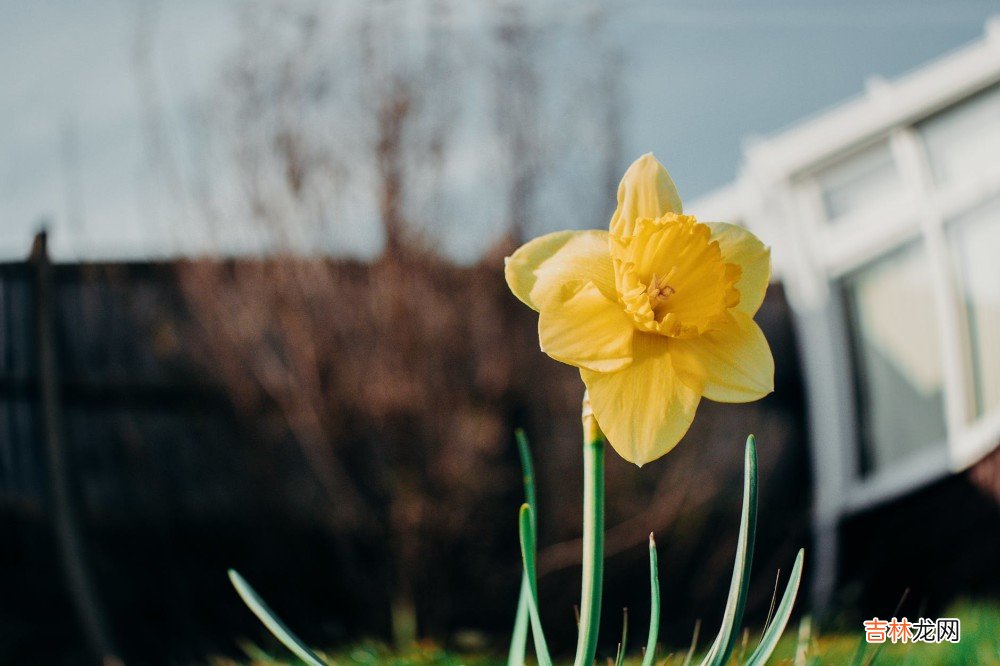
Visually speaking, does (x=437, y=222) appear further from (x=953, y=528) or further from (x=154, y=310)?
(x=953, y=528)

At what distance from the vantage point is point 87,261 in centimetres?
333

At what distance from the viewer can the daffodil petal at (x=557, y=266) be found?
63cm

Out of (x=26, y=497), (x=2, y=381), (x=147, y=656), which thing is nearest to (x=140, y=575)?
(x=147, y=656)

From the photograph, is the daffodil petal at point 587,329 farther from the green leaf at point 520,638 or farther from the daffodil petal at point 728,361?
the green leaf at point 520,638

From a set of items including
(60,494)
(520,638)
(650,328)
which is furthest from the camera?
(60,494)

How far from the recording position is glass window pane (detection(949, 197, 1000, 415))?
385 centimetres

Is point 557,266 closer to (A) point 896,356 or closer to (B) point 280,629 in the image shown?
(B) point 280,629

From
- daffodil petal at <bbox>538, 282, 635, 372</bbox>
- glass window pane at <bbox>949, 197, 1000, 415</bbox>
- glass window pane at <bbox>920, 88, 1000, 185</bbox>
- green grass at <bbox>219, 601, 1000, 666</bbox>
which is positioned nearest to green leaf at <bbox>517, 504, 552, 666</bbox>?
daffodil petal at <bbox>538, 282, 635, 372</bbox>

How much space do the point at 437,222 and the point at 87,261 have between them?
4.97ft

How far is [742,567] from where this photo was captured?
0.65 metres

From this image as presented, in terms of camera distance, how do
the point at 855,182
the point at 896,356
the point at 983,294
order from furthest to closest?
1. the point at 855,182
2. the point at 896,356
3. the point at 983,294

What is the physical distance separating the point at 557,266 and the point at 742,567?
11.2 inches

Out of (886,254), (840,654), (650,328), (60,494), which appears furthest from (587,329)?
(886,254)

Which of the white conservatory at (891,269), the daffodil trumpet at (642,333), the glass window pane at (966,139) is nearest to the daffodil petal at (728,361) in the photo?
the daffodil trumpet at (642,333)
